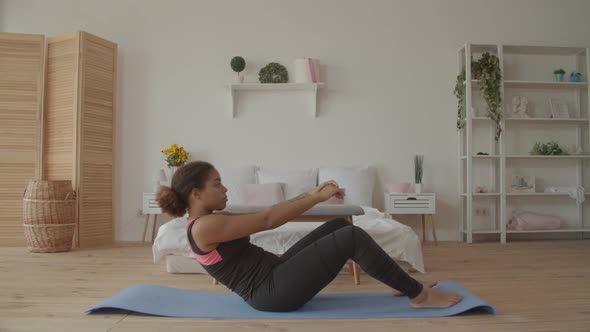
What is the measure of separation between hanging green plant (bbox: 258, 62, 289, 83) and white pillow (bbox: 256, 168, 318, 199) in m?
1.00

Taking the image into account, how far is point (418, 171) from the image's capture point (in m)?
5.00

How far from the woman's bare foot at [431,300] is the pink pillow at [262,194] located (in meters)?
2.43

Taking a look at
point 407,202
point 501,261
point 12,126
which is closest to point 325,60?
point 407,202

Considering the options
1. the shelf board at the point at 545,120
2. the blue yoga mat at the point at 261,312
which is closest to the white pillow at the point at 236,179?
the blue yoga mat at the point at 261,312

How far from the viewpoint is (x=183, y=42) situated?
5160mm

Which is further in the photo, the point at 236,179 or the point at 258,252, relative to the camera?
the point at 236,179

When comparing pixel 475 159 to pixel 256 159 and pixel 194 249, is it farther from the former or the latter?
pixel 194 249

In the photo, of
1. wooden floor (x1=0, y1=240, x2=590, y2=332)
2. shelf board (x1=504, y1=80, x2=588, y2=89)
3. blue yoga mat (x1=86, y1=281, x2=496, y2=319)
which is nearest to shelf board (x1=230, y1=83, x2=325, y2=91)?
wooden floor (x1=0, y1=240, x2=590, y2=332)

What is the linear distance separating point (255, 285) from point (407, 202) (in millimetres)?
3033

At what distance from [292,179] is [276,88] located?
106cm

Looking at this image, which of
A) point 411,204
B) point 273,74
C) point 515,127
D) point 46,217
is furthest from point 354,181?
point 46,217

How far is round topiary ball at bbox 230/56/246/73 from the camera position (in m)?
4.94

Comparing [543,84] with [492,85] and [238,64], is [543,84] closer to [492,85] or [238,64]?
[492,85]

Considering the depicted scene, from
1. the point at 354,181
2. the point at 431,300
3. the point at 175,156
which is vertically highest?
the point at 175,156
